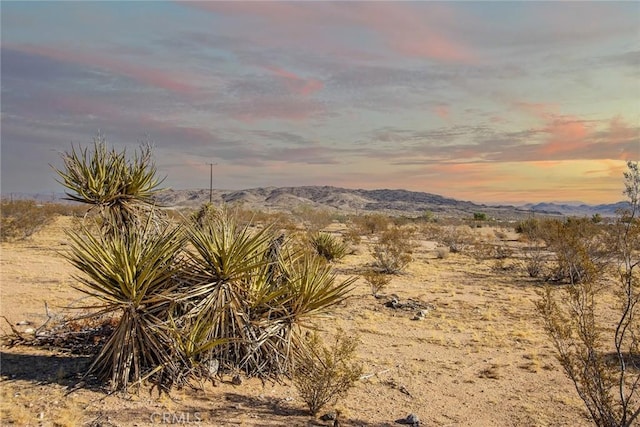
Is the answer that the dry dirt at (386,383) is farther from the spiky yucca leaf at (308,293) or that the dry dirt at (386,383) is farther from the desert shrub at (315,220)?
the desert shrub at (315,220)

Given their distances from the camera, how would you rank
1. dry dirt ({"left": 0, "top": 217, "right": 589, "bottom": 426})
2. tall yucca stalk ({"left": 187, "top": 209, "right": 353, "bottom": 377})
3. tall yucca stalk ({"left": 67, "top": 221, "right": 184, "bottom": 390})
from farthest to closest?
1. tall yucca stalk ({"left": 187, "top": 209, "right": 353, "bottom": 377})
2. tall yucca stalk ({"left": 67, "top": 221, "right": 184, "bottom": 390})
3. dry dirt ({"left": 0, "top": 217, "right": 589, "bottom": 426})

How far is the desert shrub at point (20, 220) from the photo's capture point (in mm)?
23812

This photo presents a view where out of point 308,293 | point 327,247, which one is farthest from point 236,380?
point 327,247

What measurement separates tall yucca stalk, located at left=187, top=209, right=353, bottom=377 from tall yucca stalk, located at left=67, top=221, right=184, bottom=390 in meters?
0.44

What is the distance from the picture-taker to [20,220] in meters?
24.3

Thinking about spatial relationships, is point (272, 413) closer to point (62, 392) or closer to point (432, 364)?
point (62, 392)

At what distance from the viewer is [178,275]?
20.9 feet

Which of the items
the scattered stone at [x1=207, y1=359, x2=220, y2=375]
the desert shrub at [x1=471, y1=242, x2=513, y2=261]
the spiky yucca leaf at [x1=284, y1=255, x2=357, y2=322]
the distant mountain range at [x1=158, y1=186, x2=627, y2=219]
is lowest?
the scattered stone at [x1=207, y1=359, x2=220, y2=375]

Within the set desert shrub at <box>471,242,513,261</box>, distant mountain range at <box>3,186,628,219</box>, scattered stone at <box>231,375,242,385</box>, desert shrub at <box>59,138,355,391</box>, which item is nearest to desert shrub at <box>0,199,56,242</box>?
desert shrub at <box>59,138,355,391</box>

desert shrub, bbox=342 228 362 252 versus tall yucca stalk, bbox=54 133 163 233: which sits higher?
Result: tall yucca stalk, bbox=54 133 163 233

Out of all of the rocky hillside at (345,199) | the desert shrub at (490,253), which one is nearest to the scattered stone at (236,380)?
the desert shrub at (490,253)

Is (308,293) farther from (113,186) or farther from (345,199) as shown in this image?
(345,199)

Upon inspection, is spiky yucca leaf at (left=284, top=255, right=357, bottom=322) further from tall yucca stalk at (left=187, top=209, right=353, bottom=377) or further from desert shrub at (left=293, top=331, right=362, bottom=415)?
desert shrub at (left=293, top=331, right=362, bottom=415)

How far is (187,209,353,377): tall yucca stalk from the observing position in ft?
20.3
